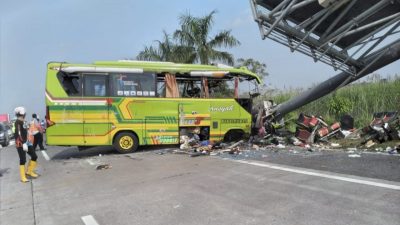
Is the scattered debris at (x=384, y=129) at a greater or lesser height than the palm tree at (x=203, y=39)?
lesser

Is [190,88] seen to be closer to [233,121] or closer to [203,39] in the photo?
[233,121]

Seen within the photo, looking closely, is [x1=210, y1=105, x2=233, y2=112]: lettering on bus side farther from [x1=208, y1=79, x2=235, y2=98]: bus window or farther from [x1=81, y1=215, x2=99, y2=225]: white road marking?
[x1=81, y1=215, x2=99, y2=225]: white road marking

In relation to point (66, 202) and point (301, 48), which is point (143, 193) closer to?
point (66, 202)

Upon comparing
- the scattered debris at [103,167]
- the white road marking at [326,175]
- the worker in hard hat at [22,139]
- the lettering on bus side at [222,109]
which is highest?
the lettering on bus side at [222,109]

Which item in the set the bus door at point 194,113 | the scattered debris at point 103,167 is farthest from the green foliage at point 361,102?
the scattered debris at point 103,167

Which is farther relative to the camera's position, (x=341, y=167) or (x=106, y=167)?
(x=106, y=167)

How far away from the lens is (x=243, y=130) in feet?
51.2

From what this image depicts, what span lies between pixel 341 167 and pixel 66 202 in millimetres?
5565

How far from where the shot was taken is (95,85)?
1427 centimetres

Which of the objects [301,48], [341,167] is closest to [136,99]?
[301,48]

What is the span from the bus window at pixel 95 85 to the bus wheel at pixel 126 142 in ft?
5.24

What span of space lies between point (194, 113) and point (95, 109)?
11.3 ft

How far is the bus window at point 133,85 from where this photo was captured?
14453 mm

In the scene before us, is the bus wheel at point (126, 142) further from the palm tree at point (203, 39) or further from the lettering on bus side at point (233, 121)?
the palm tree at point (203, 39)
